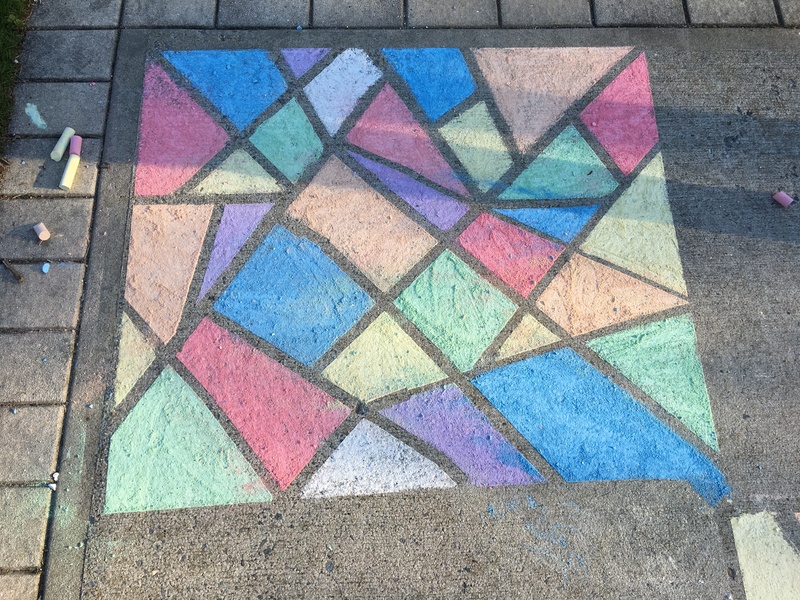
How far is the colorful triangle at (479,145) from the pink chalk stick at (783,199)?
139 cm

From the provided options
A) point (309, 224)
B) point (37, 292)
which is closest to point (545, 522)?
point (309, 224)

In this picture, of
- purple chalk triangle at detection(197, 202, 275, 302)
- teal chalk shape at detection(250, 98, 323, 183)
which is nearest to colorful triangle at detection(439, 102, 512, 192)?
teal chalk shape at detection(250, 98, 323, 183)

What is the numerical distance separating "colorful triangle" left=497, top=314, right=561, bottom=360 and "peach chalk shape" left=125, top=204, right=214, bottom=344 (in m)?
1.56

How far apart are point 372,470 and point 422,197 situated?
137cm

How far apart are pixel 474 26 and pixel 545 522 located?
2.66 metres

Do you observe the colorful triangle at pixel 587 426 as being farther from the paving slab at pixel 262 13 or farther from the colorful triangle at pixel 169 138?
the paving slab at pixel 262 13

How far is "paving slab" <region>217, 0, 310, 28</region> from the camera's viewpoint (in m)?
3.27

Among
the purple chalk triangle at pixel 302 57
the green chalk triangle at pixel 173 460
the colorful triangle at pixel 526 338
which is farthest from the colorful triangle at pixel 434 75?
the green chalk triangle at pixel 173 460

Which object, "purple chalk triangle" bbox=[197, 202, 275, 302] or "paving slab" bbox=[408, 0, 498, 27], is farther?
"paving slab" bbox=[408, 0, 498, 27]

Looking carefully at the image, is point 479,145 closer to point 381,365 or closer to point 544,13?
point 544,13

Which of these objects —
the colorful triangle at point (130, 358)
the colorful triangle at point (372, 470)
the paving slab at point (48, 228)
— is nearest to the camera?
the colorful triangle at point (372, 470)

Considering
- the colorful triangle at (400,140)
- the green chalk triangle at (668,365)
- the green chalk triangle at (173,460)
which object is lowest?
the green chalk triangle at (173,460)

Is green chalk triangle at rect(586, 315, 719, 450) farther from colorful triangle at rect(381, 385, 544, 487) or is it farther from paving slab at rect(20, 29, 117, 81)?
paving slab at rect(20, 29, 117, 81)

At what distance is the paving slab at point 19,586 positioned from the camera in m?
2.41
